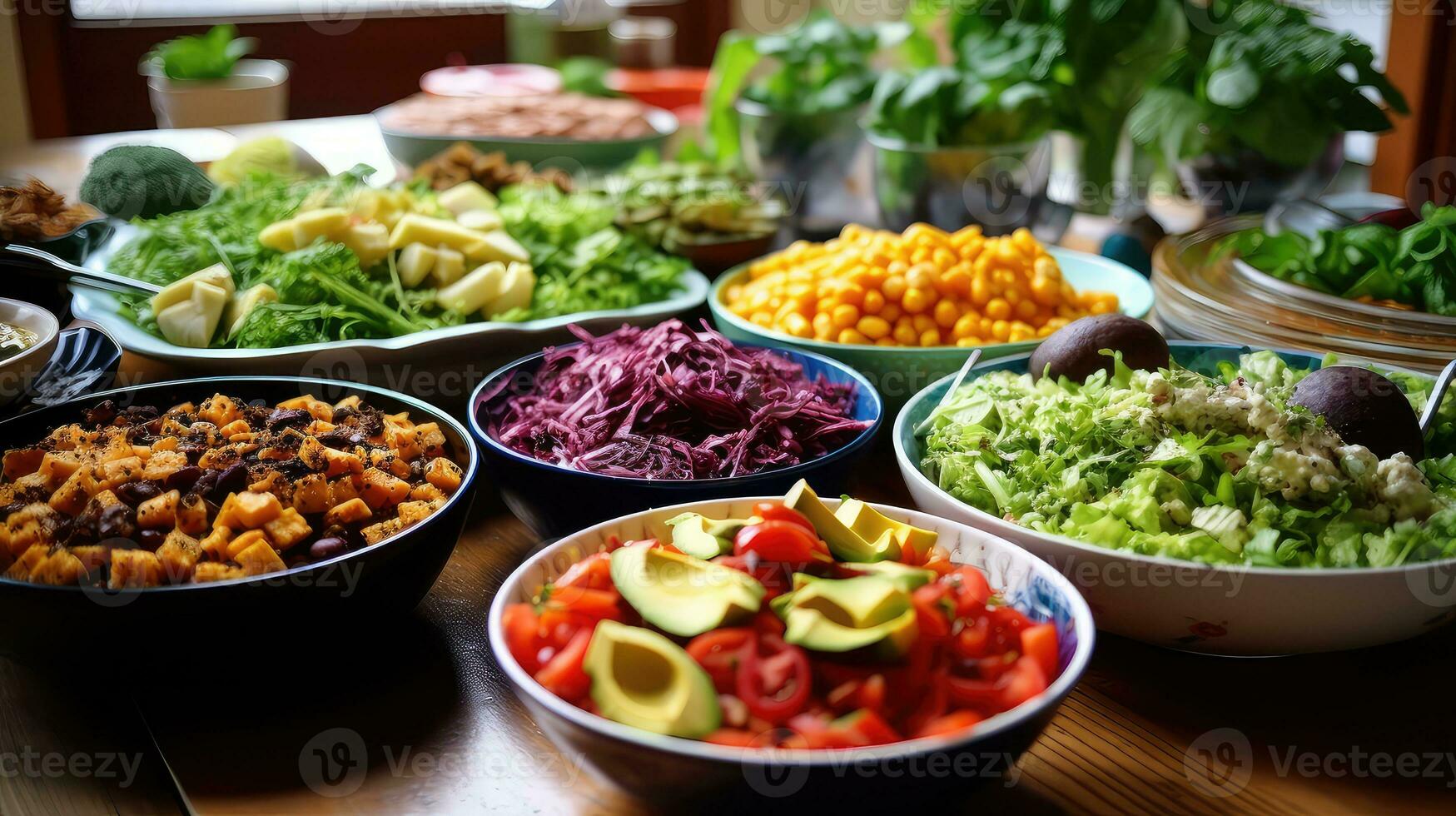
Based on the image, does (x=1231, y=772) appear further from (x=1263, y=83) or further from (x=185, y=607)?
(x=1263, y=83)

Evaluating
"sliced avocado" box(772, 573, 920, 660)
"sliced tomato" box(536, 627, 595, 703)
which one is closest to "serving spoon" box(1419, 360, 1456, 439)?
"sliced avocado" box(772, 573, 920, 660)

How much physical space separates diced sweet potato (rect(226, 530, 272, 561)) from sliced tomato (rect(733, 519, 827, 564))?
1.64 feet

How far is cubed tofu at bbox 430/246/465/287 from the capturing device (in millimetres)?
1977

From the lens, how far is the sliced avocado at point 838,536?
1.10 meters

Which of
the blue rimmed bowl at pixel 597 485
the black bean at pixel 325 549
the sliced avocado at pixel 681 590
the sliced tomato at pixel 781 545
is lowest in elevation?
the blue rimmed bowl at pixel 597 485

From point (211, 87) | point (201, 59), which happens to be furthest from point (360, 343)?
point (201, 59)

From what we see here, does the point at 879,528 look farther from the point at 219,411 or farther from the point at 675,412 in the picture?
the point at 219,411

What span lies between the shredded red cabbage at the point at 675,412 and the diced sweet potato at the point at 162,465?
1.36 ft

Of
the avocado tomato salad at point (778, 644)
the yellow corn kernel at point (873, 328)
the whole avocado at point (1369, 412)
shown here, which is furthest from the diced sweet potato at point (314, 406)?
the whole avocado at point (1369, 412)

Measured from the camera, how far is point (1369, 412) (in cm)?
137

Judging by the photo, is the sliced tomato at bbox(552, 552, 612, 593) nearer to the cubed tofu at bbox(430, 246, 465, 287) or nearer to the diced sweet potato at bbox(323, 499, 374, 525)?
the diced sweet potato at bbox(323, 499, 374, 525)

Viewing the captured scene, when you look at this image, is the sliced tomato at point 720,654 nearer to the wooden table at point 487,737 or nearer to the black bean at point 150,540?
the wooden table at point 487,737

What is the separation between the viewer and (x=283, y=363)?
1.72 m

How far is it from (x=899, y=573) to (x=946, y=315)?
0.94 m
